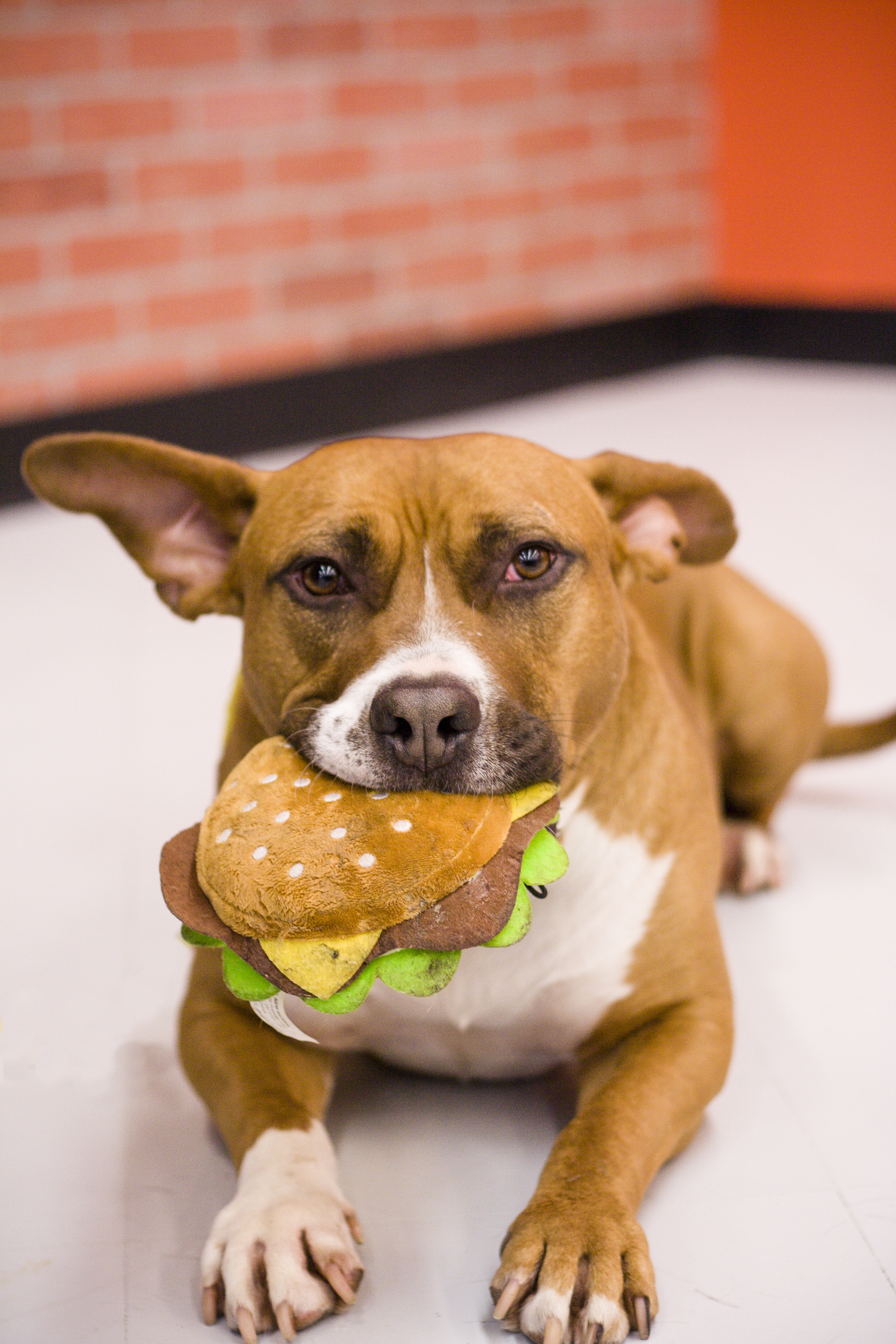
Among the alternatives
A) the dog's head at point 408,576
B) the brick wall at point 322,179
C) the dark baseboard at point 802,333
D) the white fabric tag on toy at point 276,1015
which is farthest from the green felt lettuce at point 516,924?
the dark baseboard at point 802,333

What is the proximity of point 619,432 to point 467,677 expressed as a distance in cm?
476

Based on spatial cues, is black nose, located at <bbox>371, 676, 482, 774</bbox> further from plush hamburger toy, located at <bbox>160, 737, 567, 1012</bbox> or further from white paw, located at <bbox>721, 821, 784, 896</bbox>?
white paw, located at <bbox>721, 821, 784, 896</bbox>

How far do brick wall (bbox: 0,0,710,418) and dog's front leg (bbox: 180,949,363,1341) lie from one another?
3760mm

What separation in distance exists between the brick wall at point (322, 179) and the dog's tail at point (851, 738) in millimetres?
3426

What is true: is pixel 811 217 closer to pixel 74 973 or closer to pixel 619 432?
pixel 619 432

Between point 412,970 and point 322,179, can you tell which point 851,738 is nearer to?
point 412,970

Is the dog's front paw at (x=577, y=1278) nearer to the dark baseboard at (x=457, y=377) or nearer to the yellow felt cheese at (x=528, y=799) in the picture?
the yellow felt cheese at (x=528, y=799)

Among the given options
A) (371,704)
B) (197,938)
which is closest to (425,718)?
(371,704)

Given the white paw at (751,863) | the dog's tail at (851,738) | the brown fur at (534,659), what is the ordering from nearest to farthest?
the brown fur at (534,659)
the white paw at (751,863)
the dog's tail at (851,738)

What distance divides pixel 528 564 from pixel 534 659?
140 millimetres

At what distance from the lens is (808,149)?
7.03 metres

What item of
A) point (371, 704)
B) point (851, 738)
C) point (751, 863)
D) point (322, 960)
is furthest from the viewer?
point (851, 738)

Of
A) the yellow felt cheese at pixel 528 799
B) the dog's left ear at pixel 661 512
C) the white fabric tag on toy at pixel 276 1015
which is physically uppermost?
the dog's left ear at pixel 661 512

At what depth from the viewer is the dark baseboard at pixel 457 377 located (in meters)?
5.62
